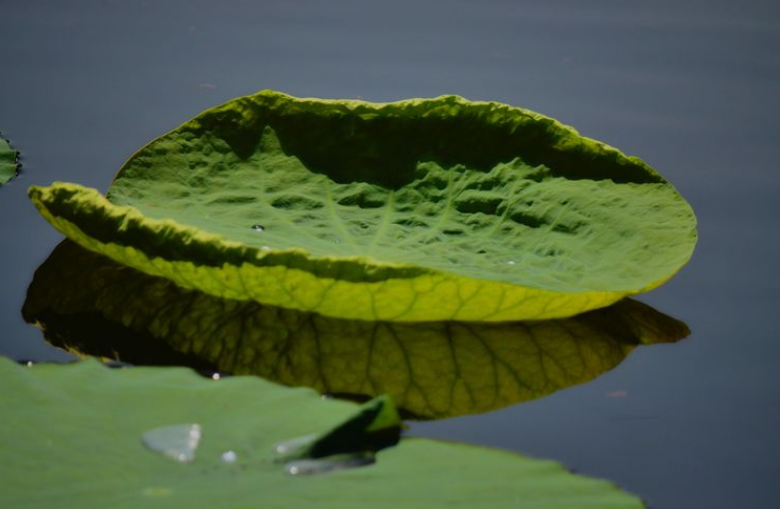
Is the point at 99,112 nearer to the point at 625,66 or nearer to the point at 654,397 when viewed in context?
the point at 625,66

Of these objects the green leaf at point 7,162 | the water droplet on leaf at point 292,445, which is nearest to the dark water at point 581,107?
the green leaf at point 7,162

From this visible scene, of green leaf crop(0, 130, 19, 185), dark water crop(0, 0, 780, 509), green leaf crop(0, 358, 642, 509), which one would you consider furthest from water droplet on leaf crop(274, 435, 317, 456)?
green leaf crop(0, 130, 19, 185)

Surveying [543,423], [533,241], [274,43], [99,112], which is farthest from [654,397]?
[274,43]

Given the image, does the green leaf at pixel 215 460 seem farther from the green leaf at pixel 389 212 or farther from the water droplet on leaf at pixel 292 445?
the green leaf at pixel 389 212

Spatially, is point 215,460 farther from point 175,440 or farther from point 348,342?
point 348,342

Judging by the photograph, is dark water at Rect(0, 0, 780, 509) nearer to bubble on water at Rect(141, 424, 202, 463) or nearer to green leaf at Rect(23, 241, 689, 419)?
green leaf at Rect(23, 241, 689, 419)

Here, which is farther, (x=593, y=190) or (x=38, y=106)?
(x=38, y=106)

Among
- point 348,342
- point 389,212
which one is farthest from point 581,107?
point 348,342
